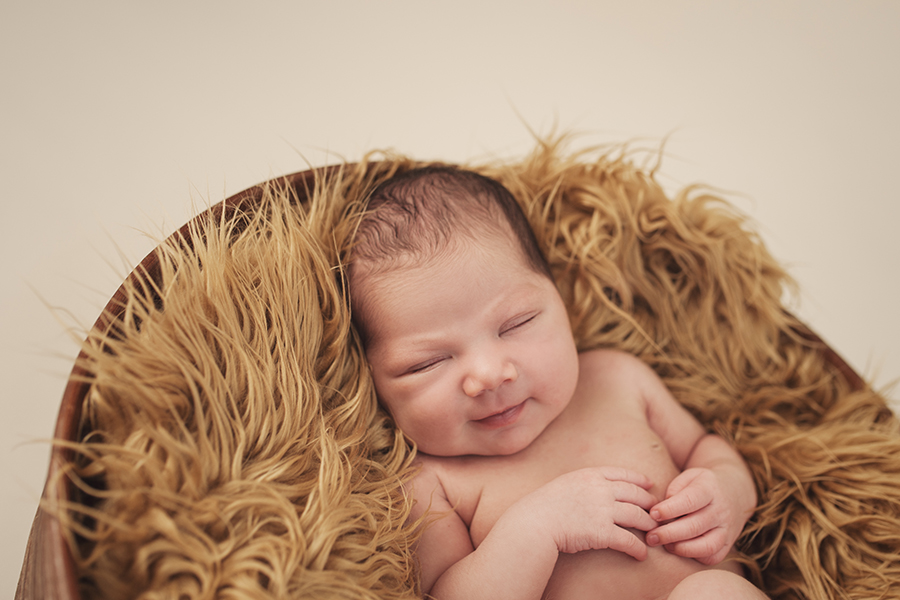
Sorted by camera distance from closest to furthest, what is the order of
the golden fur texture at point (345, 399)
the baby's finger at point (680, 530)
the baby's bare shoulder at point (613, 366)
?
the golden fur texture at point (345, 399) → the baby's finger at point (680, 530) → the baby's bare shoulder at point (613, 366)

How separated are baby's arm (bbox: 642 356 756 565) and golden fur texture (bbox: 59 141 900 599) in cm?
9

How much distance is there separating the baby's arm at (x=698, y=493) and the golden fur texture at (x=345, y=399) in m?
0.09

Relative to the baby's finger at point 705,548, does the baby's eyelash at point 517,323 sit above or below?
above

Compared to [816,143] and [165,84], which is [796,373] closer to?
[816,143]

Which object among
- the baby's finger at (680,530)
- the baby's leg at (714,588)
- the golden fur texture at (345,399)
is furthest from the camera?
the baby's finger at (680,530)

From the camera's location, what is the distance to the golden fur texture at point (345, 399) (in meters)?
0.70

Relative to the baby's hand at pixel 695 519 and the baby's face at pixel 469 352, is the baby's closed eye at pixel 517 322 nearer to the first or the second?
the baby's face at pixel 469 352

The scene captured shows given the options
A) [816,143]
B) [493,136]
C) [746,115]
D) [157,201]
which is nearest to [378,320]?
[157,201]

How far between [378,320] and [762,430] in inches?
32.8

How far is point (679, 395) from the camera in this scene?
1308 millimetres

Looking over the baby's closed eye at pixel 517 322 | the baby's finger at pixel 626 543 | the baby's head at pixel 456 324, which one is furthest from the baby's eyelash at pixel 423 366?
the baby's finger at pixel 626 543

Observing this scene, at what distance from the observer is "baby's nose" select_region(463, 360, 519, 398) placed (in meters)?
0.93

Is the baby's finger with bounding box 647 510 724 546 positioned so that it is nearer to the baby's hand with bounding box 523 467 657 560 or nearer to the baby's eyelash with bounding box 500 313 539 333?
the baby's hand with bounding box 523 467 657 560

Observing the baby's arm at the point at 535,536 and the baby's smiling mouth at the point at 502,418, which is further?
the baby's smiling mouth at the point at 502,418
